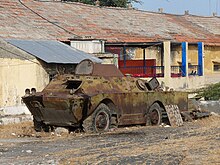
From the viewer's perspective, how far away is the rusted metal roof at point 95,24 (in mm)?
28928

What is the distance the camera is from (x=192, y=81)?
32469 millimetres

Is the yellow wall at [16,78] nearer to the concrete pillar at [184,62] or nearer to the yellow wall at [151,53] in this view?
the concrete pillar at [184,62]

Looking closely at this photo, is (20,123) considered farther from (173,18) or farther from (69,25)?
(173,18)

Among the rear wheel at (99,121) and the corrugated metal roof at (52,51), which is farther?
the corrugated metal roof at (52,51)

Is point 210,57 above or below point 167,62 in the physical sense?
→ above

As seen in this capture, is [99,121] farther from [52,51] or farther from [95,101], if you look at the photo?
[52,51]

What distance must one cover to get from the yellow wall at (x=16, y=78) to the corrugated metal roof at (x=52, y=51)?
2.07 ft

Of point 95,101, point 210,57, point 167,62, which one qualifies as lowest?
point 95,101

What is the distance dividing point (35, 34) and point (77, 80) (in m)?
10.9

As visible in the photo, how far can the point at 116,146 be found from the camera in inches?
536

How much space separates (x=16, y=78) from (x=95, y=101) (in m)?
7.80

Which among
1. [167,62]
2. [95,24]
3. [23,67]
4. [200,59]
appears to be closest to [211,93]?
[167,62]

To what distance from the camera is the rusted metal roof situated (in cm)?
2893

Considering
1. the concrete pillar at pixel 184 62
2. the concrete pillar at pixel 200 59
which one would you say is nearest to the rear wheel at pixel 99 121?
the concrete pillar at pixel 184 62
